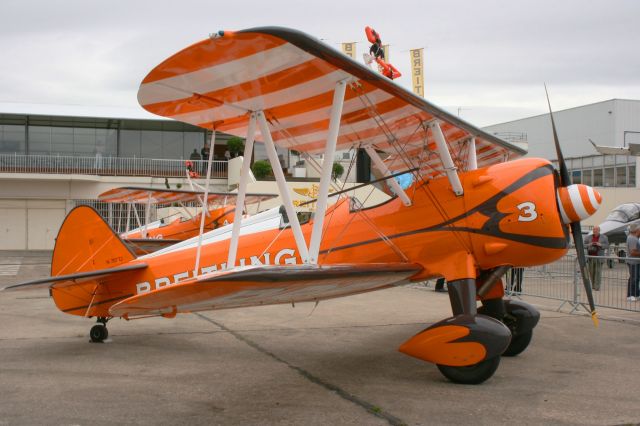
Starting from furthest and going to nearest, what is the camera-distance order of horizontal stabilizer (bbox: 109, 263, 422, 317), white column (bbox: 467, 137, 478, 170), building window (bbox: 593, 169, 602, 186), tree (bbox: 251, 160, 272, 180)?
building window (bbox: 593, 169, 602, 186), tree (bbox: 251, 160, 272, 180), white column (bbox: 467, 137, 478, 170), horizontal stabilizer (bbox: 109, 263, 422, 317)

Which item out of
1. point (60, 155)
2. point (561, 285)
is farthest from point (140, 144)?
point (561, 285)

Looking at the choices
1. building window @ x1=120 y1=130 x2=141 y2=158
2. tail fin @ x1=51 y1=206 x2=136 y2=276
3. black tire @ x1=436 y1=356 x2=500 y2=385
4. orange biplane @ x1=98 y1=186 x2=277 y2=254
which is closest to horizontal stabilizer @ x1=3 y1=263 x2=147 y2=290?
tail fin @ x1=51 y1=206 x2=136 y2=276

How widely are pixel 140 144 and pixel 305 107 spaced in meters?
31.8

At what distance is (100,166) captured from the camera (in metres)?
34.8

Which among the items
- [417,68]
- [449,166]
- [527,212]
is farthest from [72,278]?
[417,68]

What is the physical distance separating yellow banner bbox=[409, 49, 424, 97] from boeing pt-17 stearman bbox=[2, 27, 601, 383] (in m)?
22.9

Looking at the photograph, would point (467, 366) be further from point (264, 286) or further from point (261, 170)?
point (261, 170)

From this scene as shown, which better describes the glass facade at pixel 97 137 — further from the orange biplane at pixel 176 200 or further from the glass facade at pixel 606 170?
the glass facade at pixel 606 170

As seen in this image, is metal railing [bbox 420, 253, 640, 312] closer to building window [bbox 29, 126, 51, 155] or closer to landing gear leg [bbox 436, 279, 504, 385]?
landing gear leg [bbox 436, 279, 504, 385]

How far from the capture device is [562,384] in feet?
18.7

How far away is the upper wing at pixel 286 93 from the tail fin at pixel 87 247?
6.65 feet

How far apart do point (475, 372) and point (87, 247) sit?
4.76 metres

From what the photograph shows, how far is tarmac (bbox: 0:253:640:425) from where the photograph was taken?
4.75 m

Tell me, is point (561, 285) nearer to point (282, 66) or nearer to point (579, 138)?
point (282, 66)
